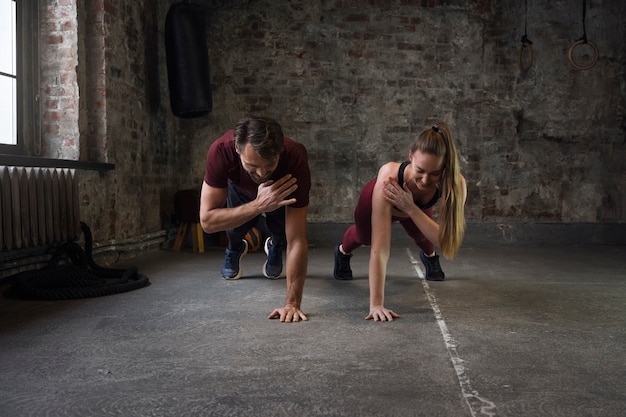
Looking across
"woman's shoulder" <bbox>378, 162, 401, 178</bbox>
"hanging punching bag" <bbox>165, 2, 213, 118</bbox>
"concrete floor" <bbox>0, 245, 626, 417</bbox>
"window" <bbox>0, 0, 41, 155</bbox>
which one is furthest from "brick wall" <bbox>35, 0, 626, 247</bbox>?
"woman's shoulder" <bbox>378, 162, 401, 178</bbox>

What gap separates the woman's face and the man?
0.54 metres

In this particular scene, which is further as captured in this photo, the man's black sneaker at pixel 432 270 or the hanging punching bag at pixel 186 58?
the hanging punching bag at pixel 186 58

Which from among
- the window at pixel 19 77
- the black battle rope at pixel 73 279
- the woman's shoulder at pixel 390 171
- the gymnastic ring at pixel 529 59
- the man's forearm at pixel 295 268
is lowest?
the black battle rope at pixel 73 279

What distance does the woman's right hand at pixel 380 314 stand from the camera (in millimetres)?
2793

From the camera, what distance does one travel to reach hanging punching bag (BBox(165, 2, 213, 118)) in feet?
18.7

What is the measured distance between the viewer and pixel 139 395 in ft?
5.84

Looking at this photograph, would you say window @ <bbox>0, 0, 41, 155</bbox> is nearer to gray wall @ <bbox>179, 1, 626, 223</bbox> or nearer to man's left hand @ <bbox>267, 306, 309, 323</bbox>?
gray wall @ <bbox>179, 1, 626, 223</bbox>

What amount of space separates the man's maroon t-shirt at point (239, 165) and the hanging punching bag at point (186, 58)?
3.03 meters

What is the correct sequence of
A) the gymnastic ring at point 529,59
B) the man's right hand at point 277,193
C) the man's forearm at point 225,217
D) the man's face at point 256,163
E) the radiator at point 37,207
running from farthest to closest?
the gymnastic ring at point 529,59
the radiator at point 37,207
the man's forearm at point 225,217
the man's right hand at point 277,193
the man's face at point 256,163

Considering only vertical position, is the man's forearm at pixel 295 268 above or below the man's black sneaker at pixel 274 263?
above

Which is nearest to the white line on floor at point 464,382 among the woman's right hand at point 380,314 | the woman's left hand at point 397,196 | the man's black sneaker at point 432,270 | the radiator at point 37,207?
the woman's right hand at point 380,314

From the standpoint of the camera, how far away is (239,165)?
2986 mm

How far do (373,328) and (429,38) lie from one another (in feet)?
15.6

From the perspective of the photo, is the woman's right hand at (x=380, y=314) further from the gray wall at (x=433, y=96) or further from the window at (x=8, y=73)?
the gray wall at (x=433, y=96)
